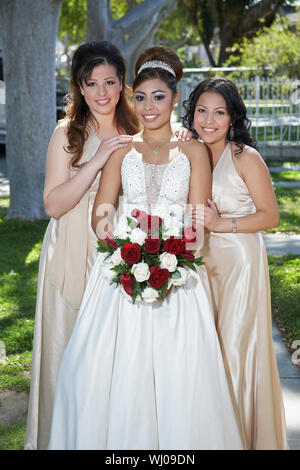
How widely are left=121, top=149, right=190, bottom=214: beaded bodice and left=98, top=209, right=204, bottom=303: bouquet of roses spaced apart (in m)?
0.24

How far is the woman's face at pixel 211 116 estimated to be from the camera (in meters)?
3.25

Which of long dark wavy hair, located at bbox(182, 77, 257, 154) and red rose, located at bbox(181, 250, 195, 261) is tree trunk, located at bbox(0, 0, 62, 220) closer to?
long dark wavy hair, located at bbox(182, 77, 257, 154)

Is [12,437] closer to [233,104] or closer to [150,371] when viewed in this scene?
[150,371]

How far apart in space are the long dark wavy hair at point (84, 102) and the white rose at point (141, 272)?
2.78 ft

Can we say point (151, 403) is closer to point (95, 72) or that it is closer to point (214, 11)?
point (95, 72)

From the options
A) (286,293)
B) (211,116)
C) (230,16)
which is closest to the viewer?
(211,116)

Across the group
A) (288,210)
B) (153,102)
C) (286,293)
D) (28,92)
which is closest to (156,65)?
(153,102)

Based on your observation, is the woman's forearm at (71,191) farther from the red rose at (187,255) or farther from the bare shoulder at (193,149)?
the red rose at (187,255)

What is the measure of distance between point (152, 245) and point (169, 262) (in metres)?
0.10

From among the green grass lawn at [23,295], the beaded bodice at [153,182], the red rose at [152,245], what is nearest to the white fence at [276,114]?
the green grass lawn at [23,295]

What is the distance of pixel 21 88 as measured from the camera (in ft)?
29.7

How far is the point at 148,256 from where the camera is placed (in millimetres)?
2822

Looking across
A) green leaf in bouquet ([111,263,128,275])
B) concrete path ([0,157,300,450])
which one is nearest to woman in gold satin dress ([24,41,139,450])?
green leaf in bouquet ([111,263,128,275])

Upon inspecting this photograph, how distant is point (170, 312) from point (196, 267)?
33 centimetres
